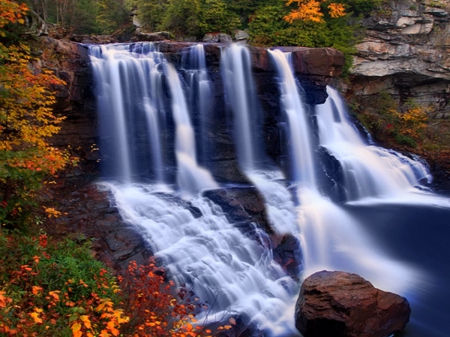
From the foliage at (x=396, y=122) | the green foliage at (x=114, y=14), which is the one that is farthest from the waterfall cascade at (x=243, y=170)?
the green foliage at (x=114, y=14)

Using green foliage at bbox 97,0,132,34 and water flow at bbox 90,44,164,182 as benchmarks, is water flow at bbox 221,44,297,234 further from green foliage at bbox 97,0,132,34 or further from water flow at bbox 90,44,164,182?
green foliage at bbox 97,0,132,34

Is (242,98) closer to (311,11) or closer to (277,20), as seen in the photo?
(311,11)

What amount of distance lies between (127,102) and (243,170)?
4557 millimetres

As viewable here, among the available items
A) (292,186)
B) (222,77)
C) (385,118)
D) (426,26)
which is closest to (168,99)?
(222,77)

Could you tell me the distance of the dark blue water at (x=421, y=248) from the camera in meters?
7.76

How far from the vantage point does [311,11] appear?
17516mm

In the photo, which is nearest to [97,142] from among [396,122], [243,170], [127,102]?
[127,102]

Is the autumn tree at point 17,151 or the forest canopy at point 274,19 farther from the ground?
the forest canopy at point 274,19

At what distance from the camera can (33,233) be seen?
6945 mm

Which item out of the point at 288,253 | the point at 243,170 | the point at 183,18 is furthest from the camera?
the point at 183,18

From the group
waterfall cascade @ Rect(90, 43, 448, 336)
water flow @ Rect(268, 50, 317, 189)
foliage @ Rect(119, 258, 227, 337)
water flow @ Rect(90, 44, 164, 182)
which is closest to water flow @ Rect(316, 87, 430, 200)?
waterfall cascade @ Rect(90, 43, 448, 336)

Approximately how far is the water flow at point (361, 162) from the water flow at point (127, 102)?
7.02 meters

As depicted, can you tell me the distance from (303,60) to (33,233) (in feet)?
37.7

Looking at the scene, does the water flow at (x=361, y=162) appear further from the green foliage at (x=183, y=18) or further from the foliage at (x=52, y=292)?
the foliage at (x=52, y=292)
